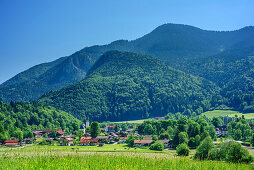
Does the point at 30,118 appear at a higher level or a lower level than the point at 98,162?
lower

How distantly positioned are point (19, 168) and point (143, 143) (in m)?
56.6

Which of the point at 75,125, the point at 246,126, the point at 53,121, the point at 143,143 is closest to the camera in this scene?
the point at 143,143

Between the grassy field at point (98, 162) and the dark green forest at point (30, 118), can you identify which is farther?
the dark green forest at point (30, 118)

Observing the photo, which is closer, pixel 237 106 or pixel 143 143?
pixel 143 143

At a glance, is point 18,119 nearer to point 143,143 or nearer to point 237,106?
point 143,143

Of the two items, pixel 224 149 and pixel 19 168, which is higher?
pixel 19 168

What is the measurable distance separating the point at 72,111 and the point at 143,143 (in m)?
115

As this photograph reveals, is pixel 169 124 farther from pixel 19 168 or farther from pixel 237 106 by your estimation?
pixel 237 106

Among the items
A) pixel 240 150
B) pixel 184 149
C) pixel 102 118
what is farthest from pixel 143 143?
pixel 102 118

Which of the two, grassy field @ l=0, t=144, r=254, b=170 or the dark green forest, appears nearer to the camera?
grassy field @ l=0, t=144, r=254, b=170

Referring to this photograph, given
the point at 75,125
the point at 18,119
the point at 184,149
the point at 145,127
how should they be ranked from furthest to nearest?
the point at 75,125 → the point at 18,119 → the point at 145,127 → the point at 184,149

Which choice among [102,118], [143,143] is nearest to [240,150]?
[143,143]

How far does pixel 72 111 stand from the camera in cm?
17062

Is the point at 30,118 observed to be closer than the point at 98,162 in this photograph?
No
